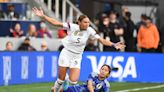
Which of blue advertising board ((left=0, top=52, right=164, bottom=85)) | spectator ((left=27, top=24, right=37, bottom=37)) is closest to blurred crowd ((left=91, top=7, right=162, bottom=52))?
blue advertising board ((left=0, top=52, right=164, bottom=85))

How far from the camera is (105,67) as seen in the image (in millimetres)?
14320

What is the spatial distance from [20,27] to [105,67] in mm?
10549

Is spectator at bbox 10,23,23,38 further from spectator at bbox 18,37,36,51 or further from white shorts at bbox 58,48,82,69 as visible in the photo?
white shorts at bbox 58,48,82,69

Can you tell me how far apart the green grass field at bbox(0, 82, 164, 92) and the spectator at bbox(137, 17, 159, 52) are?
1887mm

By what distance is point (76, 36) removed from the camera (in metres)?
15.7

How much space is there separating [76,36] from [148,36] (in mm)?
8226

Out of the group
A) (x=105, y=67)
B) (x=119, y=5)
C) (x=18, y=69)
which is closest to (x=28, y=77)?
(x=18, y=69)

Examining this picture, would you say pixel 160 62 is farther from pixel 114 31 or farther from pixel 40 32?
pixel 40 32

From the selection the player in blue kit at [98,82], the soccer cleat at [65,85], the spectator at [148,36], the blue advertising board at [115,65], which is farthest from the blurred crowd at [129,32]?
the player in blue kit at [98,82]

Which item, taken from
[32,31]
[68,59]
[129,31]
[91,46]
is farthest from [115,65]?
[68,59]

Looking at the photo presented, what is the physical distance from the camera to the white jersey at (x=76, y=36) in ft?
51.4

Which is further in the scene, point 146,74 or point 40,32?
point 40,32

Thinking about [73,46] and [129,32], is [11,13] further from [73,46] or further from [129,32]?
[73,46]

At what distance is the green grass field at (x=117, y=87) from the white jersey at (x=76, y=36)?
11.4 feet
